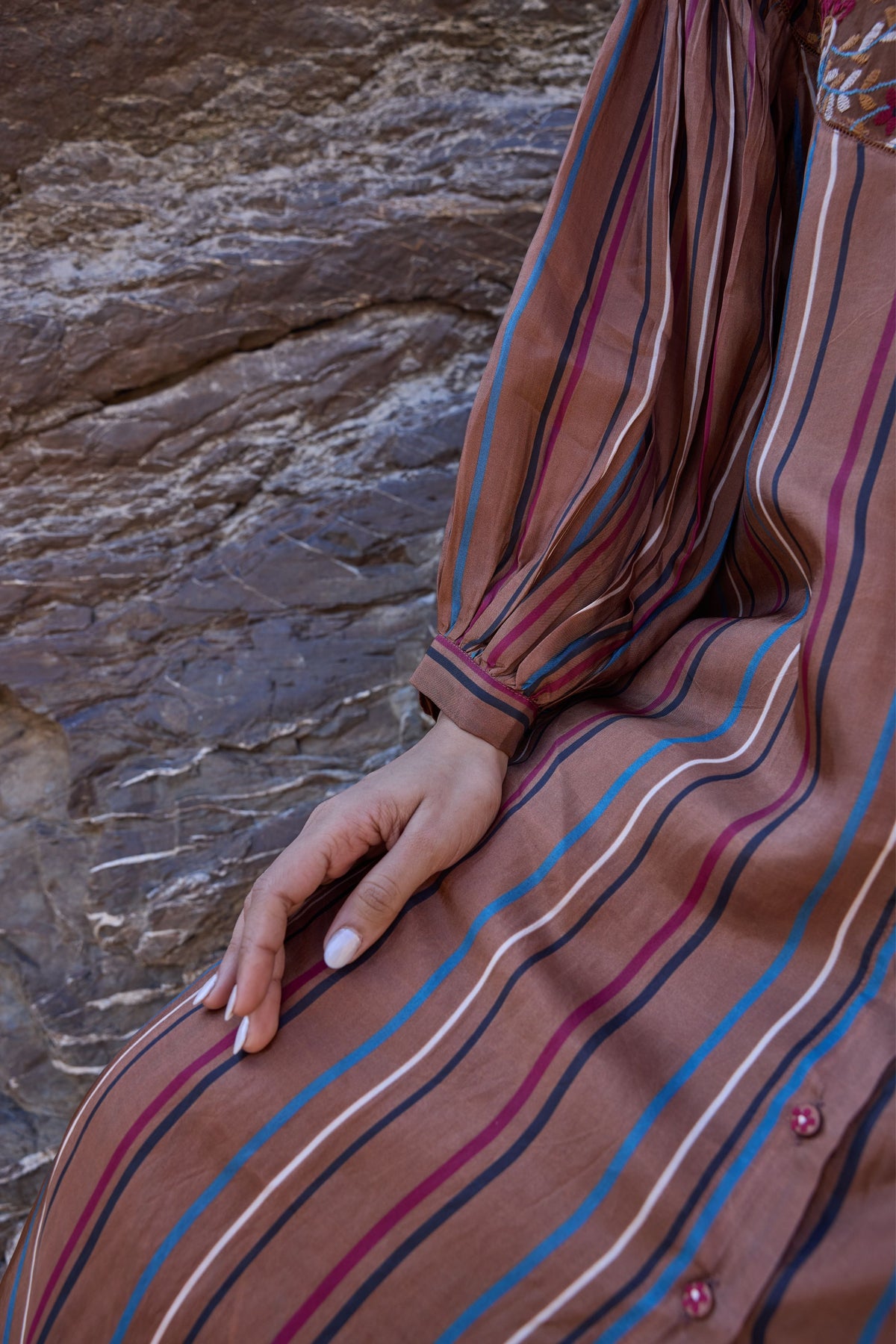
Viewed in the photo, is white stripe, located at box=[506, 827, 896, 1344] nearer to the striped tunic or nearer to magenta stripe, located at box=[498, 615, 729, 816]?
the striped tunic

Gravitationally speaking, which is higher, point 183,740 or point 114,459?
point 114,459

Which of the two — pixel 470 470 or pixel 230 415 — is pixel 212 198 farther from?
pixel 470 470

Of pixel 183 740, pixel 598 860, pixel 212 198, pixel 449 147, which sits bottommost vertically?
pixel 183 740

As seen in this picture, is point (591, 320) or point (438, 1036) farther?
point (591, 320)

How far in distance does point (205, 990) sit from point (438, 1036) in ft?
Result: 0.64

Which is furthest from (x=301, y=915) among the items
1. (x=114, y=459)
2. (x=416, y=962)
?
(x=114, y=459)

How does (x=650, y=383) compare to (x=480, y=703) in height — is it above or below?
above

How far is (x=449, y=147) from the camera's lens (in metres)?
1.37

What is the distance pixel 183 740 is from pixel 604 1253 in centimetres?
92

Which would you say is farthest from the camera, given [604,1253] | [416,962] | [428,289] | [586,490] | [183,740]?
[428,289]

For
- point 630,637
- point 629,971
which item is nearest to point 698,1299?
point 629,971

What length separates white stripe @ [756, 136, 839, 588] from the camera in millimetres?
744

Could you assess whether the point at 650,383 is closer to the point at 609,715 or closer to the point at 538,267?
the point at 538,267

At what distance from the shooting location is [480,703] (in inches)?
32.6
